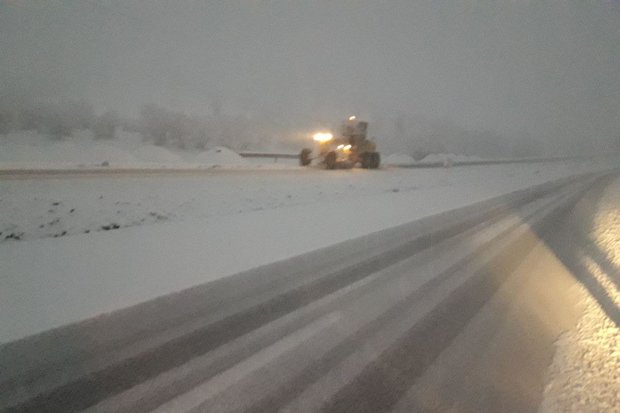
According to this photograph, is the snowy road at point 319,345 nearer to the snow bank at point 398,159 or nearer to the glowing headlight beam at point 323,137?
the glowing headlight beam at point 323,137

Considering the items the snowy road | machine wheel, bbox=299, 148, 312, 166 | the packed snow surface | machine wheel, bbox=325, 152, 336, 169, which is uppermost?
machine wheel, bbox=299, 148, 312, 166

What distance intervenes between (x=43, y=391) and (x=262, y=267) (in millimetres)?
4106

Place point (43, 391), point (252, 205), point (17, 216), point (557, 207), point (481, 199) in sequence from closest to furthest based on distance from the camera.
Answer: point (43, 391) < point (17, 216) < point (252, 205) < point (557, 207) < point (481, 199)

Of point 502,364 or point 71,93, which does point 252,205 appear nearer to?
point 71,93

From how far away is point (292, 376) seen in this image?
11.6ft

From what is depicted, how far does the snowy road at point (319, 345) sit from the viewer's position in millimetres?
3229

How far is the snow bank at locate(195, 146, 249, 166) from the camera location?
2001 cm

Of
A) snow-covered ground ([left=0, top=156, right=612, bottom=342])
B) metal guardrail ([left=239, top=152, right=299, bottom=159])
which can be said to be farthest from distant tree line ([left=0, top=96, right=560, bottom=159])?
snow-covered ground ([left=0, top=156, right=612, bottom=342])

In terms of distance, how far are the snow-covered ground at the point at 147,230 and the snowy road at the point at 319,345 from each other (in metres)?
0.76

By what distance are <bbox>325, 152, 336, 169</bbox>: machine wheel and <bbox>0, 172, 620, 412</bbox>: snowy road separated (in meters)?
14.5

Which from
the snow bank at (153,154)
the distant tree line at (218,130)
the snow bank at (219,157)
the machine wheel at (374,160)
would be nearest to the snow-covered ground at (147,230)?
the distant tree line at (218,130)

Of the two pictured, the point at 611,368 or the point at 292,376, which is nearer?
the point at 292,376

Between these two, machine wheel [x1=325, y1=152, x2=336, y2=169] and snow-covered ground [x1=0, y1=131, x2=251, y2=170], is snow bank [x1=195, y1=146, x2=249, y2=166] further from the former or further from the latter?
machine wheel [x1=325, y1=152, x2=336, y2=169]

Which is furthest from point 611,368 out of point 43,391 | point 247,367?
point 43,391
